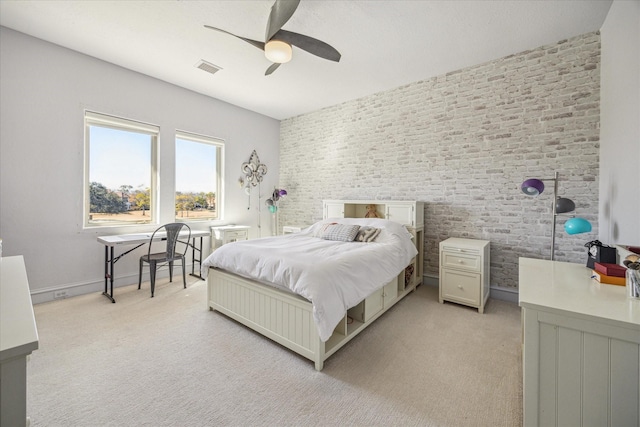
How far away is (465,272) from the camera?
3.03 metres

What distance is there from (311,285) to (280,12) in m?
2.02

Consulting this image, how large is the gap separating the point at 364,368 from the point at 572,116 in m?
3.37

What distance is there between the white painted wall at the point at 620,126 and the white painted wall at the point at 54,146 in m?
5.08

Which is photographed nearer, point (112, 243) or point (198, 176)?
point (112, 243)

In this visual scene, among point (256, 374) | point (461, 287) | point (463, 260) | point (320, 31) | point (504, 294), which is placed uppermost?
point (320, 31)

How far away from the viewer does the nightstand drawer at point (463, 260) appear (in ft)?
9.68

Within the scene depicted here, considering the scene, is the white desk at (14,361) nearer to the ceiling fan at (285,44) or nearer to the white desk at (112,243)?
the ceiling fan at (285,44)

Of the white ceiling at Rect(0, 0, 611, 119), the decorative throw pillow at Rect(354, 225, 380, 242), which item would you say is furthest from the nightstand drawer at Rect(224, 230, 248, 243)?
the white ceiling at Rect(0, 0, 611, 119)

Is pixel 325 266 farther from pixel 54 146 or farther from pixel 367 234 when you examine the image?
pixel 54 146

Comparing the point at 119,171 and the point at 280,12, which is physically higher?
the point at 280,12

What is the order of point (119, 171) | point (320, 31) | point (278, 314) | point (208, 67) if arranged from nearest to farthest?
point (278, 314) → point (320, 31) → point (208, 67) → point (119, 171)

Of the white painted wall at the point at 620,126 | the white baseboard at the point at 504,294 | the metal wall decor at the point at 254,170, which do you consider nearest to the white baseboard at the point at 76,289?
the metal wall decor at the point at 254,170

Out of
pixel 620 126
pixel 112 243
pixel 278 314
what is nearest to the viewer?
pixel 620 126

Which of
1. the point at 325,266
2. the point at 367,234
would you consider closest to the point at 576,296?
the point at 325,266
